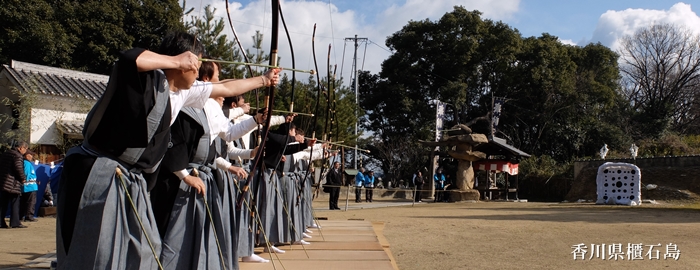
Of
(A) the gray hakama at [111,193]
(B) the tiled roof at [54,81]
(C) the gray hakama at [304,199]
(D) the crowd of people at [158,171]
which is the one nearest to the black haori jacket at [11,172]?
(C) the gray hakama at [304,199]

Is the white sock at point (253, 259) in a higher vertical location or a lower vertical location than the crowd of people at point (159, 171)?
lower

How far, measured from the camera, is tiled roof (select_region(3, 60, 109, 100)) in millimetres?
15844

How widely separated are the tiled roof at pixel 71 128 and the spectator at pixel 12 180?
5085 mm

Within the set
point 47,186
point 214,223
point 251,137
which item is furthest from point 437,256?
point 47,186

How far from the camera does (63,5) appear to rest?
2258cm

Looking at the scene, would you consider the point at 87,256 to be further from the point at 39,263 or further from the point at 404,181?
the point at 404,181

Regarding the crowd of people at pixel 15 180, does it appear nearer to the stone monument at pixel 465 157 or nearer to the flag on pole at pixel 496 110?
the stone monument at pixel 465 157

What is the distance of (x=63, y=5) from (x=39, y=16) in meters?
1.01

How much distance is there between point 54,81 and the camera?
55.7 feet

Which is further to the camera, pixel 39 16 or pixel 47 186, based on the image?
pixel 39 16

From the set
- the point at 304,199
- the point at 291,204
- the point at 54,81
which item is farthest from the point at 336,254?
the point at 54,81

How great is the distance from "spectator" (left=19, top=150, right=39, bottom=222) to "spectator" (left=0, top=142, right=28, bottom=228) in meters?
0.37

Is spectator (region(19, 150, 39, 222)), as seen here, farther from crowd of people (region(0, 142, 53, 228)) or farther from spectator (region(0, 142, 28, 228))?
spectator (region(0, 142, 28, 228))

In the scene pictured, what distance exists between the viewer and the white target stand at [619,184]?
18.1 meters
